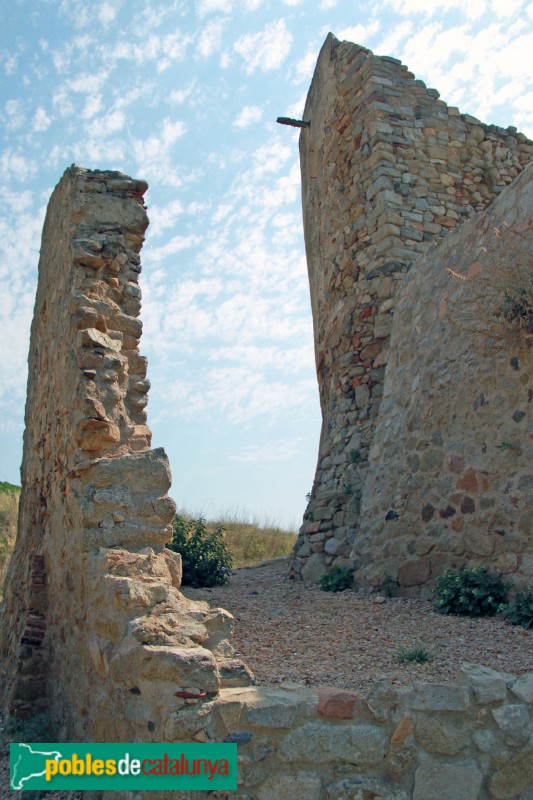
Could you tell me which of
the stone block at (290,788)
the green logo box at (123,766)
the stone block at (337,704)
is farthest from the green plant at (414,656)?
the green logo box at (123,766)

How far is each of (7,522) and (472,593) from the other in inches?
394

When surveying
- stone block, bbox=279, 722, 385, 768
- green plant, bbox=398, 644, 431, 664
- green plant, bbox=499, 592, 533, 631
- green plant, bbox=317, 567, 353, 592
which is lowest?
stone block, bbox=279, 722, 385, 768

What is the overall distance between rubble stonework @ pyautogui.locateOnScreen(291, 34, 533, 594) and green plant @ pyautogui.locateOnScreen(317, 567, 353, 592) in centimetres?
13

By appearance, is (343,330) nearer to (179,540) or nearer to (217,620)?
(179,540)

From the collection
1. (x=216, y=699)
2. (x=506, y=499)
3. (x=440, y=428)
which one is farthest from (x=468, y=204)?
(x=216, y=699)

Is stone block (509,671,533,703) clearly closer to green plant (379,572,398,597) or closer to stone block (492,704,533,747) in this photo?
stone block (492,704,533,747)

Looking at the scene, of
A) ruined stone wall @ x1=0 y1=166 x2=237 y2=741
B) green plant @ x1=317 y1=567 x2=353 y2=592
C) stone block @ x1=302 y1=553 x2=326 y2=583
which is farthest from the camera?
stone block @ x1=302 y1=553 x2=326 y2=583

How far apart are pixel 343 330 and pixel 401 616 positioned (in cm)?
416

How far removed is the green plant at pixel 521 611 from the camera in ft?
15.0

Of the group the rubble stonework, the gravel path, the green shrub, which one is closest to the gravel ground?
the gravel path

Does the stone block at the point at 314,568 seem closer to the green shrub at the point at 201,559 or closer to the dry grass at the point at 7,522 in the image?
the green shrub at the point at 201,559

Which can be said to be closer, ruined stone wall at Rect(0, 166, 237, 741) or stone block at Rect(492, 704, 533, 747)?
stone block at Rect(492, 704, 533, 747)

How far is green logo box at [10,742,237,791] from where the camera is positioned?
3.21 m

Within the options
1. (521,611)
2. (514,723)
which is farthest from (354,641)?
(514,723)
